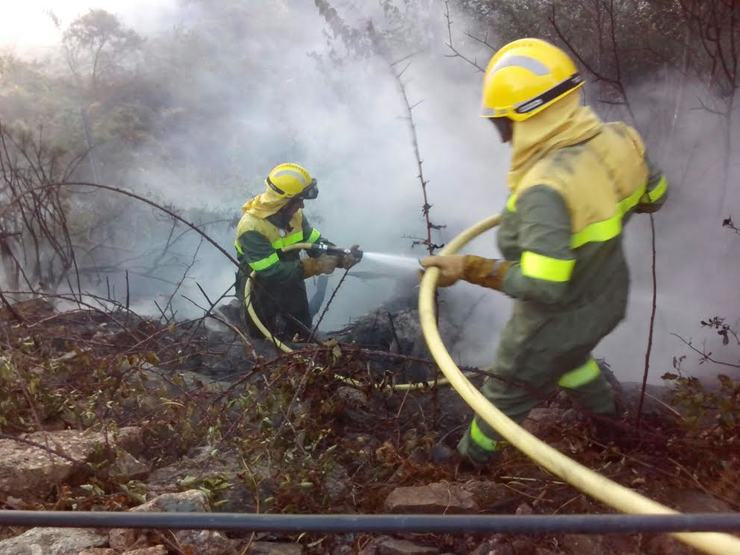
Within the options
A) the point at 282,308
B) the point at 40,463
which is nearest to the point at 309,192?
the point at 282,308

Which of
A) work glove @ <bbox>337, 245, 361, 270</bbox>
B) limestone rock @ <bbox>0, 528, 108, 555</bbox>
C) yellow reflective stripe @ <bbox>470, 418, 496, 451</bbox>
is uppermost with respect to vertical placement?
work glove @ <bbox>337, 245, 361, 270</bbox>

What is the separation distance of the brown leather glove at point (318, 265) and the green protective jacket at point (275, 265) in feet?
0.24

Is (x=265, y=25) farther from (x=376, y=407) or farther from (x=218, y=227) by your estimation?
(x=376, y=407)

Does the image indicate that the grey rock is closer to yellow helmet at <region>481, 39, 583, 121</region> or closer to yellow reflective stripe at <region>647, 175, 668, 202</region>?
yellow helmet at <region>481, 39, 583, 121</region>

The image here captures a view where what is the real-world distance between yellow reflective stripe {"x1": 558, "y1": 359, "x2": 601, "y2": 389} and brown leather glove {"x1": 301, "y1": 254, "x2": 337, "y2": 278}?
2.94 metres

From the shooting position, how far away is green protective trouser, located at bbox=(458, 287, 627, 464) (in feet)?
8.18

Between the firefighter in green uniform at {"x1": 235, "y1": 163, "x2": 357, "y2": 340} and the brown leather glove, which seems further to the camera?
the brown leather glove

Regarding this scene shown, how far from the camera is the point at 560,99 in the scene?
228cm

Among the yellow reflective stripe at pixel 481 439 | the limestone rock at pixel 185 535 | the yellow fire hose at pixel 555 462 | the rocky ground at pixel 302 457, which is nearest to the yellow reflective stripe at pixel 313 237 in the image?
the rocky ground at pixel 302 457

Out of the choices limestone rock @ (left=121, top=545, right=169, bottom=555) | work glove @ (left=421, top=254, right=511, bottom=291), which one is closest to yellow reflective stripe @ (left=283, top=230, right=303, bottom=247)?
work glove @ (left=421, top=254, right=511, bottom=291)

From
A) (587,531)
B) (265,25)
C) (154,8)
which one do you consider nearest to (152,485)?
(587,531)

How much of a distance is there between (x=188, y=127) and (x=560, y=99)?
9693 mm

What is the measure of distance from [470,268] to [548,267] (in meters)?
0.53

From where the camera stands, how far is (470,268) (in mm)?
2650
